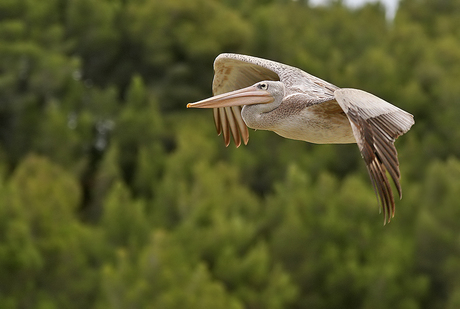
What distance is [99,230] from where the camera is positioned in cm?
2692

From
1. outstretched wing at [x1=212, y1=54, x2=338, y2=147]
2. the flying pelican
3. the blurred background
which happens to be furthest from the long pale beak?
the blurred background

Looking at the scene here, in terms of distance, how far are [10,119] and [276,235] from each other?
1083cm

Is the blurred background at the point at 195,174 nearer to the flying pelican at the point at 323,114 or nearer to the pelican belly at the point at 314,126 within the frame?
the flying pelican at the point at 323,114

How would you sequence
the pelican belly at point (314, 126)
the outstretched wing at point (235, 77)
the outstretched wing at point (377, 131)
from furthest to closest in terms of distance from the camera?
the outstretched wing at point (235, 77), the pelican belly at point (314, 126), the outstretched wing at point (377, 131)

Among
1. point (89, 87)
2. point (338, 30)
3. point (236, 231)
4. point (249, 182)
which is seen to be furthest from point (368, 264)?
point (338, 30)

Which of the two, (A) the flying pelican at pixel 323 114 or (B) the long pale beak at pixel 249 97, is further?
(B) the long pale beak at pixel 249 97

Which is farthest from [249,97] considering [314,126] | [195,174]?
[195,174]

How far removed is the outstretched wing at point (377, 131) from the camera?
22.0ft

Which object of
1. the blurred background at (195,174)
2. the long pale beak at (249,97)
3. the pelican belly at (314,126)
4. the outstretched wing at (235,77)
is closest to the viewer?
the pelican belly at (314,126)

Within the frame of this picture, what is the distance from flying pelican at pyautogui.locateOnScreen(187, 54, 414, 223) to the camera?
680 cm

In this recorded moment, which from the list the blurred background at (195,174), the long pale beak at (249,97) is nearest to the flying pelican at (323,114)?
the long pale beak at (249,97)

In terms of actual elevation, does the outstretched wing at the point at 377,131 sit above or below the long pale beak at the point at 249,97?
below

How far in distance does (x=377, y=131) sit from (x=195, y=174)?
2147cm

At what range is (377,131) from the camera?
6977mm
